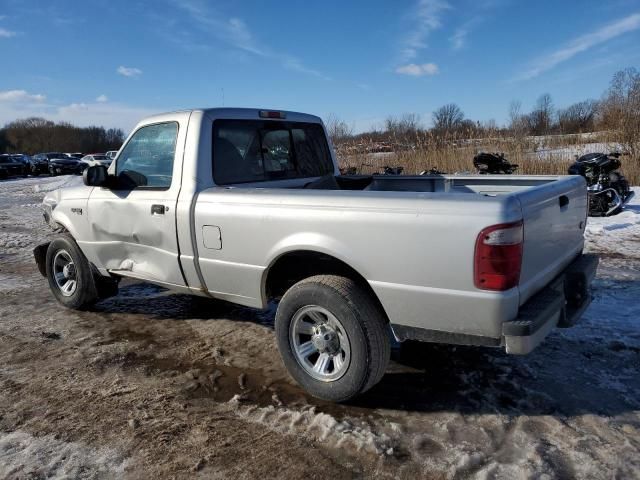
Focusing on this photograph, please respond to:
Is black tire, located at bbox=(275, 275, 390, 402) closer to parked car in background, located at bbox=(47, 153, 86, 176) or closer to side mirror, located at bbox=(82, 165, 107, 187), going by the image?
side mirror, located at bbox=(82, 165, 107, 187)

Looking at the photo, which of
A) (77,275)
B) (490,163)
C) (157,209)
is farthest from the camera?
(490,163)

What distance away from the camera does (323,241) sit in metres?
3.17

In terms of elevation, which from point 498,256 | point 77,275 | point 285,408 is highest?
point 498,256

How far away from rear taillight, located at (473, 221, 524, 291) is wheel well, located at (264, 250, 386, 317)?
2.46ft

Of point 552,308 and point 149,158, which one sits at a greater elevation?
point 149,158

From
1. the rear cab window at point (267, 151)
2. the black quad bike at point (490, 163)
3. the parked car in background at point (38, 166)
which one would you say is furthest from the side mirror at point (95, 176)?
the parked car in background at point (38, 166)

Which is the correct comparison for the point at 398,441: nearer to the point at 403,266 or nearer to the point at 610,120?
the point at 403,266

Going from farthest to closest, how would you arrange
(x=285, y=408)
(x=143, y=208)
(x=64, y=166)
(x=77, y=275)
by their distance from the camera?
(x=64, y=166) → (x=77, y=275) → (x=143, y=208) → (x=285, y=408)

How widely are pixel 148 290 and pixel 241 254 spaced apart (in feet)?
9.65

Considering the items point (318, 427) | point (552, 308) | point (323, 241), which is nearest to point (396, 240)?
point (323, 241)

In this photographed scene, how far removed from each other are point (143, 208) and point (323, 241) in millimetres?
1894

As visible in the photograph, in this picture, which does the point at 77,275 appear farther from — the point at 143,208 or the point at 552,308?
the point at 552,308

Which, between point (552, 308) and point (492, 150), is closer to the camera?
point (552, 308)

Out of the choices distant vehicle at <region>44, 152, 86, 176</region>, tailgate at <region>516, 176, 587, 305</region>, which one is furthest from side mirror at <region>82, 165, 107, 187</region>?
distant vehicle at <region>44, 152, 86, 176</region>
